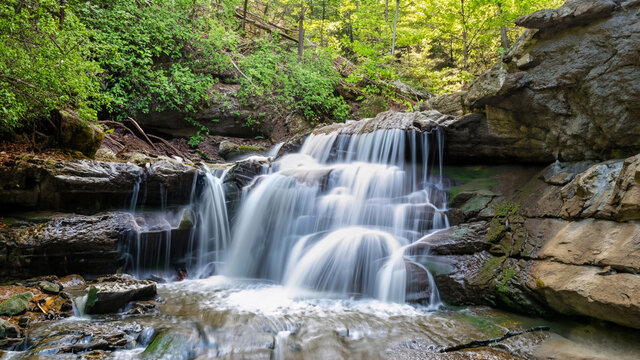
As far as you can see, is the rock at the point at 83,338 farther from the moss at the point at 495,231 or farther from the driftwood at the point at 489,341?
the moss at the point at 495,231

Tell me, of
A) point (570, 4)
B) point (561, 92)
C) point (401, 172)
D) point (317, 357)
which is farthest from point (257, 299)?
point (570, 4)

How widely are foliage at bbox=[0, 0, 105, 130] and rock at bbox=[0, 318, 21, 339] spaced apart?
300 cm

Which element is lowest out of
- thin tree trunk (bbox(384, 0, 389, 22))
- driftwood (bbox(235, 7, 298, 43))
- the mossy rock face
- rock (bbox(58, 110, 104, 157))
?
the mossy rock face

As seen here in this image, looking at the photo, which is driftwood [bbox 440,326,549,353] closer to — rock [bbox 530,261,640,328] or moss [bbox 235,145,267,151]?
rock [bbox 530,261,640,328]

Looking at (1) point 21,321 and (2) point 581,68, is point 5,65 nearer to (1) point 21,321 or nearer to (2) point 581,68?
(1) point 21,321

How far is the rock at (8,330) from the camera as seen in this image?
3262 millimetres

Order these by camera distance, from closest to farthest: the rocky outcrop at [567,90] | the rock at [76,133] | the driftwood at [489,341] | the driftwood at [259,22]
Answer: the driftwood at [489,341], the rocky outcrop at [567,90], the rock at [76,133], the driftwood at [259,22]

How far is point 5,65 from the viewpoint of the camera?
471 centimetres

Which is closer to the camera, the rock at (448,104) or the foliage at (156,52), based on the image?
the rock at (448,104)

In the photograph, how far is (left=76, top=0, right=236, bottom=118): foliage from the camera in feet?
32.7

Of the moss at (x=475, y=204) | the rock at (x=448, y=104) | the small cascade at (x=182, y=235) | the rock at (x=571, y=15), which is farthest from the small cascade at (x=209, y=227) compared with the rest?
the rock at (x=571, y=15)

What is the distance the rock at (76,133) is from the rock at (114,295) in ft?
10.6

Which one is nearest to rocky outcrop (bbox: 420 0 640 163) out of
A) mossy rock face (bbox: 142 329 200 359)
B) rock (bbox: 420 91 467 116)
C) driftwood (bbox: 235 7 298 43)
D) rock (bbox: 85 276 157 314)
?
rock (bbox: 420 91 467 116)

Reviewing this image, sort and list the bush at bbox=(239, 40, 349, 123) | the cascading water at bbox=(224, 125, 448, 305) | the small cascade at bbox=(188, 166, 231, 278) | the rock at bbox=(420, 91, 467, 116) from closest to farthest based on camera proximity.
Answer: the cascading water at bbox=(224, 125, 448, 305), the small cascade at bbox=(188, 166, 231, 278), the rock at bbox=(420, 91, 467, 116), the bush at bbox=(239, 40, 349, 123)
